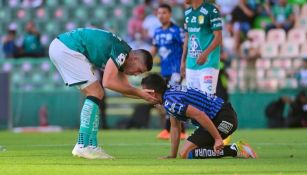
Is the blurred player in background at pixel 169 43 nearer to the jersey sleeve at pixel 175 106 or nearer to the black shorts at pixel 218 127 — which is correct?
the black shorts at pixel 218 127

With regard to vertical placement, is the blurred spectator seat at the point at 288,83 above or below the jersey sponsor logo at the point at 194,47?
below

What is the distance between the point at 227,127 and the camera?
445 inches

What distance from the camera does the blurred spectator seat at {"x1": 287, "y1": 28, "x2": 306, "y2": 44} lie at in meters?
24.8

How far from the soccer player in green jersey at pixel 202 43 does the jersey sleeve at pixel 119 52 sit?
A: 118 inches

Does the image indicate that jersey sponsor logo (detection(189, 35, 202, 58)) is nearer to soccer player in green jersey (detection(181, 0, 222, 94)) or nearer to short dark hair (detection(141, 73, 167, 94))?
soccer player in green jersey (detection(181, 0, 222, 94))

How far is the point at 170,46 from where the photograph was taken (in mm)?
17359

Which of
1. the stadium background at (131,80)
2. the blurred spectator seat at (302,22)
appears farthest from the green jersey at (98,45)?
the blurred spectator seat at (302,22)

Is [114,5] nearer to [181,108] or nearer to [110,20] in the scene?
[110,20]

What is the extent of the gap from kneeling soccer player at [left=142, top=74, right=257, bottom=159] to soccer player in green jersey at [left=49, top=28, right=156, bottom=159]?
0.34 meters

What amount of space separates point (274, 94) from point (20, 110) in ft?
22.8

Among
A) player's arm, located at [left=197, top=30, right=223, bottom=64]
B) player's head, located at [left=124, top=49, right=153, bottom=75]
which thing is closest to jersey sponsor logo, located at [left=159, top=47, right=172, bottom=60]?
player's arm, located at [left=197, top=30, right=223, bottom=64]

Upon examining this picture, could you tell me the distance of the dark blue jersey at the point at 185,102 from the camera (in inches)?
414

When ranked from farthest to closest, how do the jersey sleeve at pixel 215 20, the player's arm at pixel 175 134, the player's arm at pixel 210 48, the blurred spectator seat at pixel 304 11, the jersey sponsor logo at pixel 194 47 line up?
the blurred spectator seat at pixel 304 11 → the jersey sponsor logo at pixel 194 47 → the jersey sleeve at pixel 215 20 → the player's arm at pixel 210 48 → the player's arm at pixel 175 134

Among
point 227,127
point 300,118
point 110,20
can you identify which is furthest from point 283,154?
point 110,20
